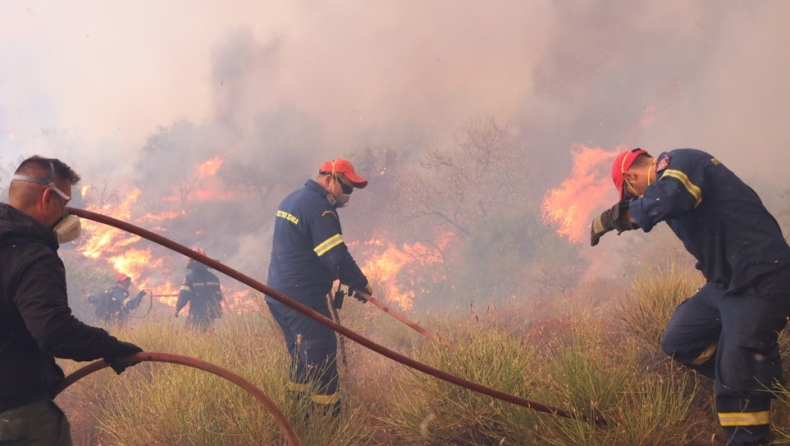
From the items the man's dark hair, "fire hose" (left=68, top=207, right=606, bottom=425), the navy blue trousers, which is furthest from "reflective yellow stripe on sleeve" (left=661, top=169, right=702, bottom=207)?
the man's dark hair

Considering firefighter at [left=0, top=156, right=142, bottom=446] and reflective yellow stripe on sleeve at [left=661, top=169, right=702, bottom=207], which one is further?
reflective yellow stripe on sleeve at [left=661, top=169, right=702, bottom=207]

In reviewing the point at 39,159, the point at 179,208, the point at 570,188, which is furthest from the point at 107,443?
the point at 179,208

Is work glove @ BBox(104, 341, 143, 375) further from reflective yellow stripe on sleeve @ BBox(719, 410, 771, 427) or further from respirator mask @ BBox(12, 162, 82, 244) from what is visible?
reflective yellow stripe on sleeve @ BBox(719, 410, 771, 427)

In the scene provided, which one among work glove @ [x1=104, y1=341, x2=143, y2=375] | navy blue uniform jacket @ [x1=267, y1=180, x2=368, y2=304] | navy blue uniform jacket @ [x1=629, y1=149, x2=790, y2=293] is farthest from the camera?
navy blue uniform jacket @ [x1=267, y1=180, x2=368, y2=304]

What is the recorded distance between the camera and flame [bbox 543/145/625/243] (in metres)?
21.2

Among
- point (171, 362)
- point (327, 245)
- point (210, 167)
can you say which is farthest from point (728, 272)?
point (210, 167)

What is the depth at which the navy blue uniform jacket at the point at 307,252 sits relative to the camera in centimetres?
454

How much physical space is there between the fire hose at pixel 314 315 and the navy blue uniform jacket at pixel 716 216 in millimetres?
1195

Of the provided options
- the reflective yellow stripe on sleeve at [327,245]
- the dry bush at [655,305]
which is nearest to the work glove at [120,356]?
the reflective yellow stripe on sleeve at [327,245]

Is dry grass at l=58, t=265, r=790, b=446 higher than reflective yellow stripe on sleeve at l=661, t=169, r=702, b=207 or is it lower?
lower

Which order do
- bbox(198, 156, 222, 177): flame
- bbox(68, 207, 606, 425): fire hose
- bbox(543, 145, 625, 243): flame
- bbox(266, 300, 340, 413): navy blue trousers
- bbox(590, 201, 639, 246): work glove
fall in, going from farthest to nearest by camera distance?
bbox(198, 156, 222, 177): flame, bbox(543, 145, 625, 243): flame, bbox(266, 300, 340, 413): navy blue trousers, bbox(590, 201, 639, 246): work glove, bbox(68, 207, 606, 425): fire hose

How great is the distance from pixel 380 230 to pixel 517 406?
22.8 metres

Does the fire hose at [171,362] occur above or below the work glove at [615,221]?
below

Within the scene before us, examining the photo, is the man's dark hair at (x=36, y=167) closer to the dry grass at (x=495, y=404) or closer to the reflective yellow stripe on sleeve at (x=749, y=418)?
the dry grass at (x=495, y=404)
